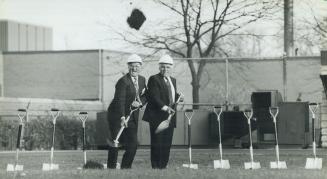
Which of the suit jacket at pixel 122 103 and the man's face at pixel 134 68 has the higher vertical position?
the man's face at pixel 134 68

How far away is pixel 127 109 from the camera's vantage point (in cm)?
1545

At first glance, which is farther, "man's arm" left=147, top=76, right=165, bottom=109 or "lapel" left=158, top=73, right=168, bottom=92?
"lapel" left=158, top=73, right=168, bottom=92

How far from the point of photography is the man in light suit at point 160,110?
1555cm

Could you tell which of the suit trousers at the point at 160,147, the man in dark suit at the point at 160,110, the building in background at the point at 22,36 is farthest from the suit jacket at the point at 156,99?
the building in background at the point at 22,36

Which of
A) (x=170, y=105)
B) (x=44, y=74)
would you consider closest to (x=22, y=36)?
(x=44, y=74)

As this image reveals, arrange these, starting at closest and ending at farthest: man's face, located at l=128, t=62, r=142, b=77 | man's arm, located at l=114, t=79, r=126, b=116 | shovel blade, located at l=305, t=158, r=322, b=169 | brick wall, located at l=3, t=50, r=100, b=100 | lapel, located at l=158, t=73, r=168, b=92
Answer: man's arm, located at l=114, t=79, r=126, b=116 < man's face, located at l=128, t=62, r=142, b=77 < lapel, located at l=158, t=73, r=168, b=92 < shovel blade, located at l=305, t=158, r=322, b=169 < brick wall, located at l=3, t=50, r=100, b=100

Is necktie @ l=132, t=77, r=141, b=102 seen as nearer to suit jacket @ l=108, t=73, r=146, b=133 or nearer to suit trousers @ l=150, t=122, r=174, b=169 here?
suit jacket @ l=108, t=73, r=146, b=133

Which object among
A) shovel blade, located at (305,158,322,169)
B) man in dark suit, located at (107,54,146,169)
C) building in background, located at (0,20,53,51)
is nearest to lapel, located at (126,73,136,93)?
man in dark suit, located at (107,54,146,169)

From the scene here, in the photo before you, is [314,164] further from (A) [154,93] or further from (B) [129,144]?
(B) [129,144]

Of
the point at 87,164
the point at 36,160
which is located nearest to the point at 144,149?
the point at 36,160

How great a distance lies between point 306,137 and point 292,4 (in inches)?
253

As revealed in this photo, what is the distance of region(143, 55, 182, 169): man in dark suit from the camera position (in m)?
15.6

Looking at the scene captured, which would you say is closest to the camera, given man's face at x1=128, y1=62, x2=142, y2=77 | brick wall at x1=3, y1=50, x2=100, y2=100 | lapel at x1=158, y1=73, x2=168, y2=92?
man's face at x1=128, y1=62, x2=142, y2=77

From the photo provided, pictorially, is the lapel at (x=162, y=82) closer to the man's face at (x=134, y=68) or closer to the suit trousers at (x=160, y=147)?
the man's face at (x=134, y=68)
